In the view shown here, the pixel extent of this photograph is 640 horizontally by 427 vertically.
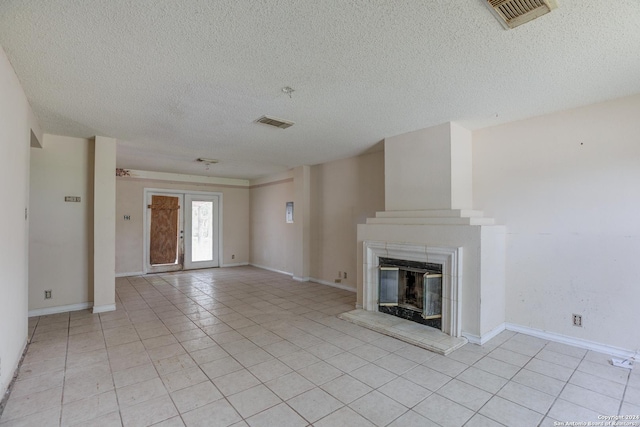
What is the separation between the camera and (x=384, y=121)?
366cm

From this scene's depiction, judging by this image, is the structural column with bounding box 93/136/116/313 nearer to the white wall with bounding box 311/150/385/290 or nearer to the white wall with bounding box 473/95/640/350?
the white wall with bounding box 311/150/385/290

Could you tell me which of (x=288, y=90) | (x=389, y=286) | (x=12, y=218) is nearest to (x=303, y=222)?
(x=389, y=286)

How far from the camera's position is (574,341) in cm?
316

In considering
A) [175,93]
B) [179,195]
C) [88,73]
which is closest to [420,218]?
[175,93]

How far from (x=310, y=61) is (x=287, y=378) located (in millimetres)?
2529

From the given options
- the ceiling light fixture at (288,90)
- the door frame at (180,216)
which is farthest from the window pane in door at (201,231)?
the ceiling light fixture at (288,90)

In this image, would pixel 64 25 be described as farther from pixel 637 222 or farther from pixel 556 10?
pixel 637 222

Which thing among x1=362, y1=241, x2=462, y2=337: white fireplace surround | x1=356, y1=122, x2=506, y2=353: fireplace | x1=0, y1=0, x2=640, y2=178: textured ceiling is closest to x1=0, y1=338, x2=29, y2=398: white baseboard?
x1=0, y1=0, x2=640, y2=178: textured ceiling

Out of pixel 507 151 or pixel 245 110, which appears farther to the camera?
pixel 507 151

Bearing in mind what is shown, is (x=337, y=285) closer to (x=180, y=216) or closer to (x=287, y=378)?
(x=287, y=378)

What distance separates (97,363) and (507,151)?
486 centimetres

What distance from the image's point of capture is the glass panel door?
7.93 meters

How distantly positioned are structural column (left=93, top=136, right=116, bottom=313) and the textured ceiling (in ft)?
Answer: 1.66

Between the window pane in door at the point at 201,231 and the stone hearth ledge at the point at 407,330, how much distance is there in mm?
5326
